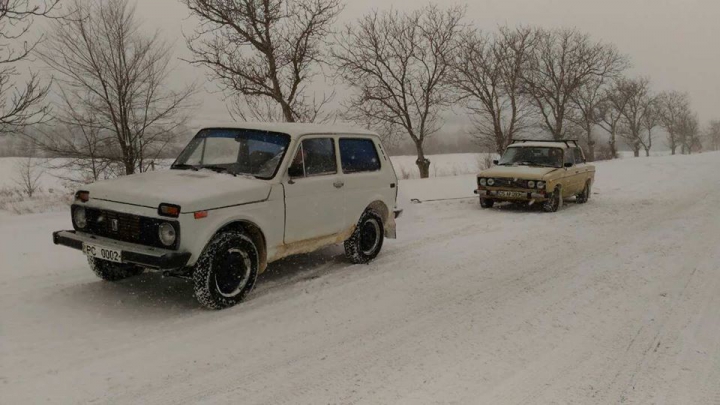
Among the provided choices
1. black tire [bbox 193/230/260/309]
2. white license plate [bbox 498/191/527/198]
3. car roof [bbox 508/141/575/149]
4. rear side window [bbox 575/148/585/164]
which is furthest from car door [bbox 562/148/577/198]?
black tire [bbox 193/230/260/309]

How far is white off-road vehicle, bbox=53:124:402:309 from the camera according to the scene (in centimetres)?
443

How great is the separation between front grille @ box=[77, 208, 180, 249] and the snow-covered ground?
710mm

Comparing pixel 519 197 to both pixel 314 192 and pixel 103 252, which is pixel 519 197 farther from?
pixel 103 252

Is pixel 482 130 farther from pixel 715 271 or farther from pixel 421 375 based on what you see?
pixel 421 375

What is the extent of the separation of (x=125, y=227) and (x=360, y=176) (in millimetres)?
3086

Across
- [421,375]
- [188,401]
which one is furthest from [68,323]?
[421,375]

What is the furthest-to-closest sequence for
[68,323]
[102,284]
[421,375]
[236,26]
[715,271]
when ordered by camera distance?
[236,26]
[715,271]
[102,284]
[68,323]
[421,375]

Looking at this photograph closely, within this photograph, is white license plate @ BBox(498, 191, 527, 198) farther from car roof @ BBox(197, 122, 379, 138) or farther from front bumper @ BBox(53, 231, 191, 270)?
front bumper @ BBox(53, 231, 191, 270)

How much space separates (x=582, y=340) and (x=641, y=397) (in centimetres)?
91

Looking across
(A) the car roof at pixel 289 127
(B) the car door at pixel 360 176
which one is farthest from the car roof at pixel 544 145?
(A) the car roof at pixel 289 127

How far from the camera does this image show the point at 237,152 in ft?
18.6

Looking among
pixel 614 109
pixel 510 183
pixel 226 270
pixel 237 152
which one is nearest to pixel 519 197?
pixel 510 183

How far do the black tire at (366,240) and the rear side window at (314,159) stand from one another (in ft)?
3.27

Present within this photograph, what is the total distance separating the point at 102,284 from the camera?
540cm
